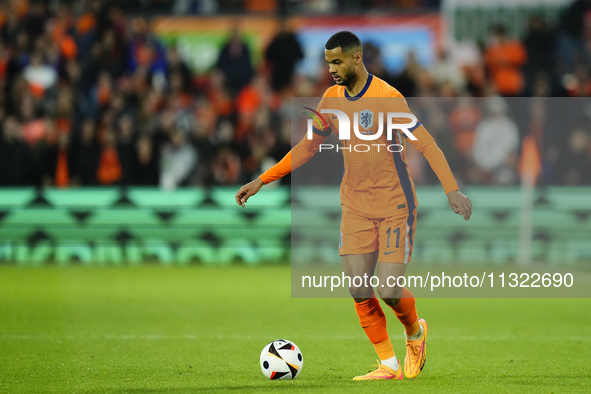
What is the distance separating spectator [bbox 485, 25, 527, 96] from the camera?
15.0m

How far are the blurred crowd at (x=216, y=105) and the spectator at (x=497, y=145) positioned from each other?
16mm

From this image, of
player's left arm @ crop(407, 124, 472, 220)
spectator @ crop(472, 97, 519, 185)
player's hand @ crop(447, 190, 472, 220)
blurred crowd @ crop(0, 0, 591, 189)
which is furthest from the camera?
blurred crowd @ crop(0, 0, 591, 189)

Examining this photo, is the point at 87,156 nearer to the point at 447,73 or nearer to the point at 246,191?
the point at 447,73

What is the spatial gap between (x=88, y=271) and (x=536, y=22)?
27.8 ft

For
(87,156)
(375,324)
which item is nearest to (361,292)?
(375,324)

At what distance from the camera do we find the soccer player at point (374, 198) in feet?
19.1

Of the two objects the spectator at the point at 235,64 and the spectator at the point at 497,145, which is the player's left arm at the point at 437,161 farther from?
the spectator at the point at 235,64

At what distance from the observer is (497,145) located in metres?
14.1

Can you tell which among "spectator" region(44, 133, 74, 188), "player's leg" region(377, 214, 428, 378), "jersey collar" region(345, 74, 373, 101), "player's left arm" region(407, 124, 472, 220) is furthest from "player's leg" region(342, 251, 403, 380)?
"spectator" region(44, 133, 74, 188)

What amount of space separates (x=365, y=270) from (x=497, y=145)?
28.3ft

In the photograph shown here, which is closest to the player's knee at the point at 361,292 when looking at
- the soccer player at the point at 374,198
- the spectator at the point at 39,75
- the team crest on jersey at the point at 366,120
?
the soccer player at the point at 374,198

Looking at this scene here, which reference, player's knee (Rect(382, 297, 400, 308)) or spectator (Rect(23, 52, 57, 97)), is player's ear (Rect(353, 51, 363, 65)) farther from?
spectator (Rect(23, 52, 57, 97))

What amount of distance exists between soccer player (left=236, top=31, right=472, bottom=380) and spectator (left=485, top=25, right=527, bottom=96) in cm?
949

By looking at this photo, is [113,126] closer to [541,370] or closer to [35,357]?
[35,357]
